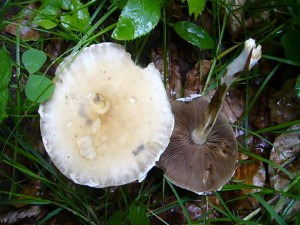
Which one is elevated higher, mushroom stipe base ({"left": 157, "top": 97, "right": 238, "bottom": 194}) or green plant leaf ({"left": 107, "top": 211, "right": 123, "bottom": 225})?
mushroom stipe base ({"left": 157, "top": 97, "right": 238, "bottom": 194})

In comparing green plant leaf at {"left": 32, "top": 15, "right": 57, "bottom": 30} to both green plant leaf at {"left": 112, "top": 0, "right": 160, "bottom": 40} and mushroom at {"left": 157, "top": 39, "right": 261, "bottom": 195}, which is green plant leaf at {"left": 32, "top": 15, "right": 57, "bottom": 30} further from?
mushroom at {"left": 157, "top": 39, "right": 261, "bottom": 195}

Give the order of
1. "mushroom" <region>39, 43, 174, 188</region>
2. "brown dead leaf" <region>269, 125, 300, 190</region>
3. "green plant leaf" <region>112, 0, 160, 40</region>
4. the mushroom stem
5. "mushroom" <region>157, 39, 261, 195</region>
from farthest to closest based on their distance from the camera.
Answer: "brown dead leaf" <region>269, 125, 300, 190</region>
"mushroom" <region>157, 39, 261, 195</region>
"green plant leaf" <region>112, 0, 160, 40</region>
"mushroom" <region>39, 43, 174, 188</region>
the mushroom stem


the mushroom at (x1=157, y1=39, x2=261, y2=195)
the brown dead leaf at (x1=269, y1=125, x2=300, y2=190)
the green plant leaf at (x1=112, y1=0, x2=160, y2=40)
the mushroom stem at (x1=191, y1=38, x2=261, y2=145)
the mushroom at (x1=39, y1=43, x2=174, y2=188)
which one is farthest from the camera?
the brown dead leaf at (x1=269, y1=125, x2=300, y2=190)

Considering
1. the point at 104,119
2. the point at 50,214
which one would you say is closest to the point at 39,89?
the point at 104,119

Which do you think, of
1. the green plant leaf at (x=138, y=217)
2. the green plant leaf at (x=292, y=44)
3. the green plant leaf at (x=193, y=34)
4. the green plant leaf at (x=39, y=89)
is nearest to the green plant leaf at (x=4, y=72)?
the green plant leaf at (x=39, y=89)

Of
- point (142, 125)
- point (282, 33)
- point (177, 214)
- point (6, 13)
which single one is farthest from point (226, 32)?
point (6, 13)

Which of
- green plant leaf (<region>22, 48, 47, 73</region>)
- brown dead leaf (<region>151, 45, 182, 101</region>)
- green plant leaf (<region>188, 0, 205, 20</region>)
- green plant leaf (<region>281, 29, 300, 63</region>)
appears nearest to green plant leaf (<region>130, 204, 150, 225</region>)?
brown dead leaf (<region>151, 45, 182, 101</region>)

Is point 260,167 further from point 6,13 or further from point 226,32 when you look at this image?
point 6,13
